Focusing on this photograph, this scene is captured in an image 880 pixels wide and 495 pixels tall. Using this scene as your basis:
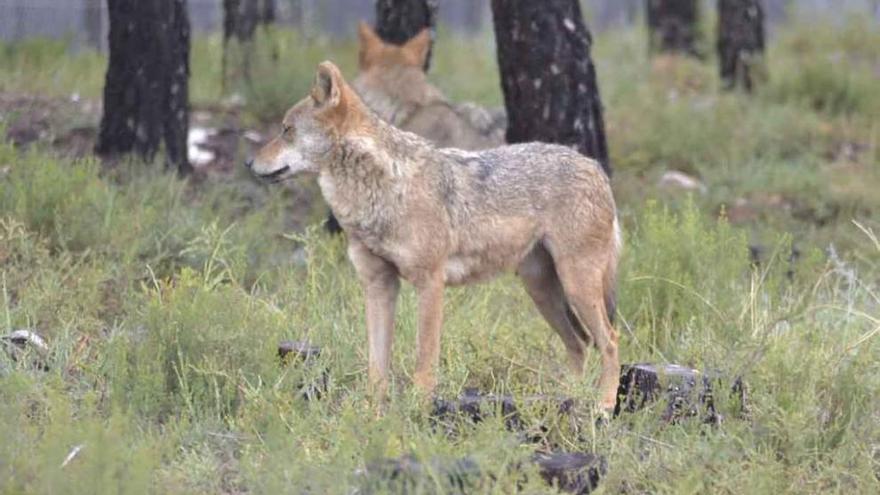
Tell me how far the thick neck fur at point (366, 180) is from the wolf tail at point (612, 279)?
118cm

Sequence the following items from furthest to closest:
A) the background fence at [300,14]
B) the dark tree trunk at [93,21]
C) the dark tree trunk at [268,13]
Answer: the dark tree trunk at [93,21] → the background fence at [300,14] → the dark tree trunk at [268,13]

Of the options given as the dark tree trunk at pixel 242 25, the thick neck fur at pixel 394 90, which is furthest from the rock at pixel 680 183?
the dark tree trunk at pixel 242 25

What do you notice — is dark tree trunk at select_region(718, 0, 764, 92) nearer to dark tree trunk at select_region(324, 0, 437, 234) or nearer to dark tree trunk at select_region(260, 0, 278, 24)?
dark tree trunk at select_region(260, 0, 278, 24)

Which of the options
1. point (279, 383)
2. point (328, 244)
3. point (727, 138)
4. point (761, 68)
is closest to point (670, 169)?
point (727, 138)

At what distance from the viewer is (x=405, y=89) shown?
1153 cm

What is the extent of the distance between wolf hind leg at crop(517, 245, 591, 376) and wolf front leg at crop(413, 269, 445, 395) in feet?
2.67

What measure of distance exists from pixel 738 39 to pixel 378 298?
11.0 m

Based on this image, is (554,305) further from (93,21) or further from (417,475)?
(93,21)

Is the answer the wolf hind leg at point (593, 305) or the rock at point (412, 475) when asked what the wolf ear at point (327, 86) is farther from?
the rock at point (412, 475)

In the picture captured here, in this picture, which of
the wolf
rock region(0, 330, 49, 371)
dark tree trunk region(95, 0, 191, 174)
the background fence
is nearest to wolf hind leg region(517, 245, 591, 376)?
rock region(0, 330, 49, 371)

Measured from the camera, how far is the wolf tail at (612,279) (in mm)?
8430

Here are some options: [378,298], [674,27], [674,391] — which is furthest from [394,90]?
[674,27]

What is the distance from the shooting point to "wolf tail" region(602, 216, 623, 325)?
8430mm

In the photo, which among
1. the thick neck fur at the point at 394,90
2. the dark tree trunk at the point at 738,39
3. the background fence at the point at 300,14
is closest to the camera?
the thick neck fur at the point at 394,90
